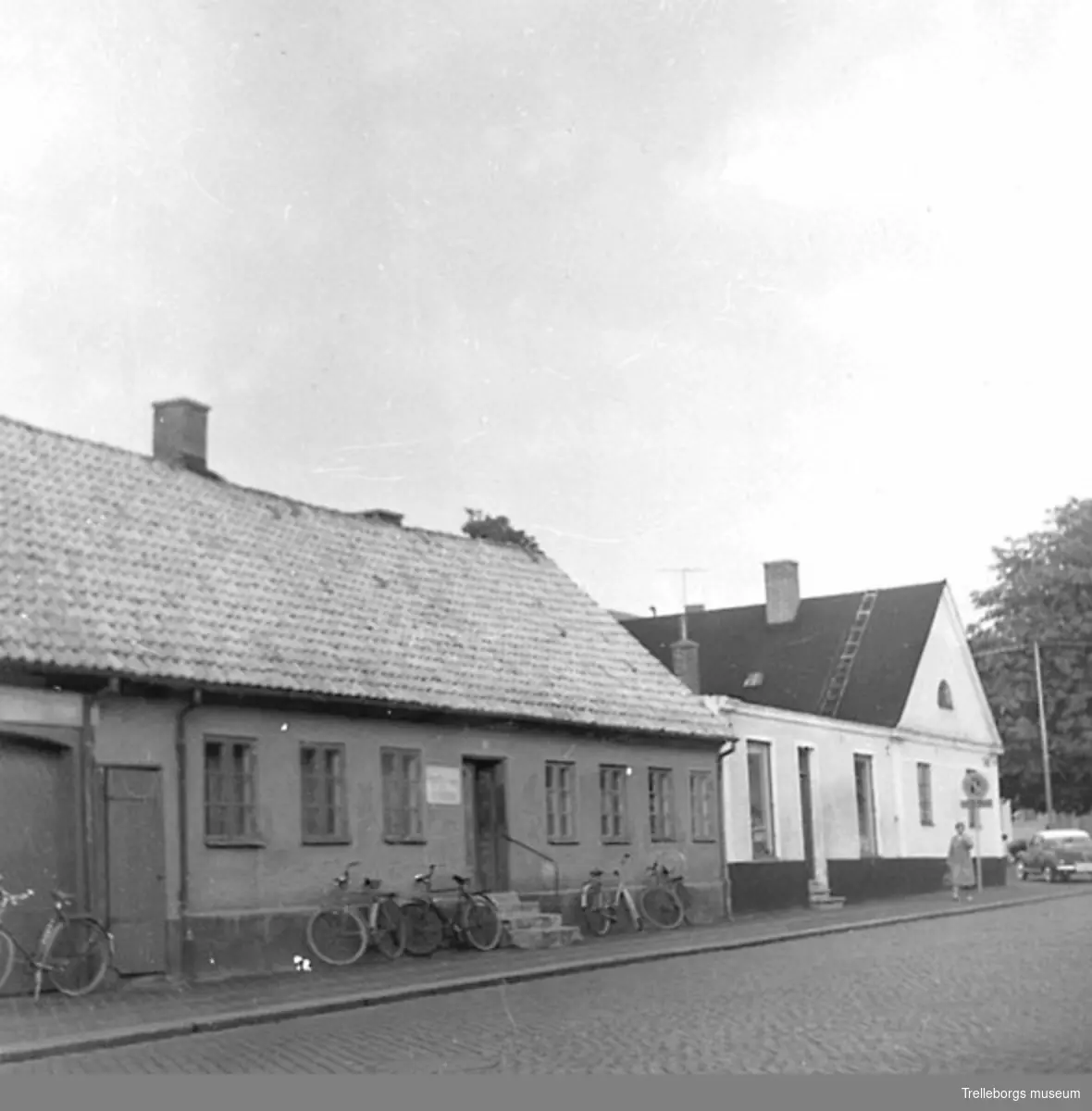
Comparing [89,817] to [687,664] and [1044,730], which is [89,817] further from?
[1044,730]

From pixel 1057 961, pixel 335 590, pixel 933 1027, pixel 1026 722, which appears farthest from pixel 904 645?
pixel 933 1027

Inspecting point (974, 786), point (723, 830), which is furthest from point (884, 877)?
point (723, 830)

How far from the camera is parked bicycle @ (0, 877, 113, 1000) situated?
18741 millimetres

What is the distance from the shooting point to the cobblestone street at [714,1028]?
12430 millimetres

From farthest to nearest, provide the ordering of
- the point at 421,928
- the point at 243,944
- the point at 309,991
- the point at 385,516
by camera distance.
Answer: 1. the point at 385,516
2. the point at 421,928
3. the point at 243,944
4. the point at 309,991

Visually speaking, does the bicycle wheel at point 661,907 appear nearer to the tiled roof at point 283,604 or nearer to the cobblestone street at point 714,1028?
the tiled roof at point 283,604

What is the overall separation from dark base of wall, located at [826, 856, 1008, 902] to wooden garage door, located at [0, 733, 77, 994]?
856 inches

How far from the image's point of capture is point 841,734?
40.0 meters

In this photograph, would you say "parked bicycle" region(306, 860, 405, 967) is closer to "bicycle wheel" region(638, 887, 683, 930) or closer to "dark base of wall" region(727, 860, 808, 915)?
"bicycle wheel" region(638, 887, 683, 930)

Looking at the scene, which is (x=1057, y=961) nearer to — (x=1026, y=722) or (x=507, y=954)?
(x=507, y=954)

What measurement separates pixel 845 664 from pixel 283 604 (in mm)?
25161

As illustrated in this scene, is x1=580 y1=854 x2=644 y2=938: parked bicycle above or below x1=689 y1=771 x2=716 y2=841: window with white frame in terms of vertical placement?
below

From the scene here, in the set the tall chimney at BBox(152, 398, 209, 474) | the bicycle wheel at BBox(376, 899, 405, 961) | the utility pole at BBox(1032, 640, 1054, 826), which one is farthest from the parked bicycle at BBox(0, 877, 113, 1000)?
the utility pole at BBox(1032, 640, 1054, 826)

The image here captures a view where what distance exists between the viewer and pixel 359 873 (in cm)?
2427
